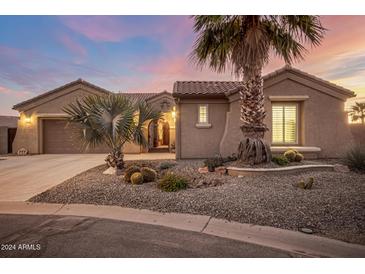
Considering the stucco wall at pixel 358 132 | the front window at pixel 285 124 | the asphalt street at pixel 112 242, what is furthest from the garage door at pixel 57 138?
the stucco wall at pixel 358 132

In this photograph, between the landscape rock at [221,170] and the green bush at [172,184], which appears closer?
the green bush at [172,184]

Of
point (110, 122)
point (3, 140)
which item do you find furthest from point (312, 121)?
point (3, 140)

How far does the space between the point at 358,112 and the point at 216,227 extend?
475 inches

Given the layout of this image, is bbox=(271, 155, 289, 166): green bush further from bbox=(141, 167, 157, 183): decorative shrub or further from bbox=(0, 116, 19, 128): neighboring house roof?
bbox=(0, 116, 19, 128): neighboring house roof

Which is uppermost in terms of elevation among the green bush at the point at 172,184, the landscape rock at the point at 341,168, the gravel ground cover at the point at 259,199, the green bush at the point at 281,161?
the green bush at the point at 281,161

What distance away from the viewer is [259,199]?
4.84m

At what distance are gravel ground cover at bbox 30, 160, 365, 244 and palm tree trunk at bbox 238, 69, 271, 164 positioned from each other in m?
0.85

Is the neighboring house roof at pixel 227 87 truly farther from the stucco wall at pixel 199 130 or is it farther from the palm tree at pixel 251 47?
the palm tree at pixel 251 47

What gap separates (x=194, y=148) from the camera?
1138cm

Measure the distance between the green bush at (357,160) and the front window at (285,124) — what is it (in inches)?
136

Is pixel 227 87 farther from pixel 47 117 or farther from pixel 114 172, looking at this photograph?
pixel 47 117

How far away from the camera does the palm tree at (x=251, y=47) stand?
6746 mm

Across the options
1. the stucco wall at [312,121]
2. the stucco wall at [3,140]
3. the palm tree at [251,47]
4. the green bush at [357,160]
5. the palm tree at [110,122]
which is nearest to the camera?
the palm tree at [251,47]
